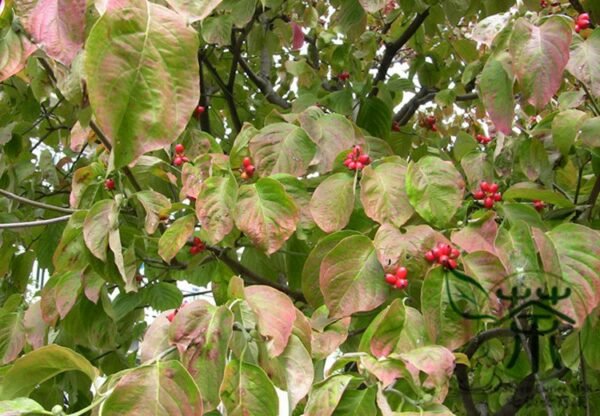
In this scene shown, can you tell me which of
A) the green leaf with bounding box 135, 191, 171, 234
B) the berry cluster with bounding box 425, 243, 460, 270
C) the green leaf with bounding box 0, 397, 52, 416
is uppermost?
the berry cluster with bounding box 425, 243, 460, 270

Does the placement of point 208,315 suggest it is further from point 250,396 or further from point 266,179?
point 266,179

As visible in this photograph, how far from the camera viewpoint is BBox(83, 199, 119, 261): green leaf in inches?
50.3

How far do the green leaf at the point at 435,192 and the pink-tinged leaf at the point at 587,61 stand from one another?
0.25 m

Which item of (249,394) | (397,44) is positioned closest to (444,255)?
(249,394)

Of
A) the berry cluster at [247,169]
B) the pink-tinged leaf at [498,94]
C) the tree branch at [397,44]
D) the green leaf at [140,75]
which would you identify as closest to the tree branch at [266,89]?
the tree branch at [397,44]

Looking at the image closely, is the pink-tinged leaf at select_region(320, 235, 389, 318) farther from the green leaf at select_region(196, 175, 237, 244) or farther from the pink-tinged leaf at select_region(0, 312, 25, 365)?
the pink-tinged leaf at select_region(0, 312, 25, 365)

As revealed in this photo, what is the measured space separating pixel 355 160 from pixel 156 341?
50 cm

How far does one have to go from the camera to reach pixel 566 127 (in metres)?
1.32

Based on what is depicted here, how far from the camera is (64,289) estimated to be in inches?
57.5

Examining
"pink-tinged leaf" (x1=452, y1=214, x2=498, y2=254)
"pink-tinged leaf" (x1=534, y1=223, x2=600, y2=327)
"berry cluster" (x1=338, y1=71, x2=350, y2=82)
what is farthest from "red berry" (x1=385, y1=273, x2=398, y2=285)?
"berry cluster" (x1=338, y1=71, x2=350, y2=82)

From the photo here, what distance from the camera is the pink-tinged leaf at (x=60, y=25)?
0.71 m

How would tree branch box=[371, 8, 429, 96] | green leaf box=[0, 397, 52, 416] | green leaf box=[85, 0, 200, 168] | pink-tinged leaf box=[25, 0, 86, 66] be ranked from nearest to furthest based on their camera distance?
green leaf box=[85, 0, 200, 168], pink-tinged leaf box=[25, 0, 86, 66], green leaf box=[0, 397, 52, 416], tree branch box=[371, 8, 429, 96]

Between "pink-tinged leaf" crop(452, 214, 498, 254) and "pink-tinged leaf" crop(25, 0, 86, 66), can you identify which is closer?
"pink-tinged leaf" crop(25, 0, 86, 66)

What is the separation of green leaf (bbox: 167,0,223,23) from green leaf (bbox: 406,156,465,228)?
592 mm
